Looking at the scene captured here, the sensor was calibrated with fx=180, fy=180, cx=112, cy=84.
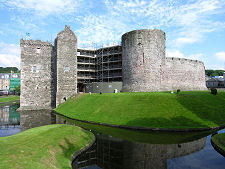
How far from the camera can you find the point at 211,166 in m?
13.3

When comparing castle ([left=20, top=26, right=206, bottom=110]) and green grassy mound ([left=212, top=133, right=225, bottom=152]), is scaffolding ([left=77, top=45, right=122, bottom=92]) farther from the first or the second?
green grassy mound ([left=212, top=133, right=225, bottom=152])

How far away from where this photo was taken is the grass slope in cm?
2309

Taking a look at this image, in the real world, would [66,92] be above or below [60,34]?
below

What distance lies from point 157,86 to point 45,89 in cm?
2841

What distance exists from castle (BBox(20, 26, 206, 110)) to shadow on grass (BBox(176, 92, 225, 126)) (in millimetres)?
11419

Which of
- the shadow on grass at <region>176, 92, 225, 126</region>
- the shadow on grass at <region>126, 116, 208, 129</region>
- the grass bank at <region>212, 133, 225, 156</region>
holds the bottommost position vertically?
the grass bank at <region>212, 133, 225, 156</region>

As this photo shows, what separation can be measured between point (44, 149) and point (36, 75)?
36.4m

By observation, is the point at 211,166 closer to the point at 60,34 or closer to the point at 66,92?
the point at 66,92

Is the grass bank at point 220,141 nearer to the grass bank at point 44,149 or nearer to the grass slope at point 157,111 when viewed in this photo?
the grass slope at point 157,111

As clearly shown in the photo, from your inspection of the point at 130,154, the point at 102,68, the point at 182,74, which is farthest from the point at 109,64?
the point at 130,154

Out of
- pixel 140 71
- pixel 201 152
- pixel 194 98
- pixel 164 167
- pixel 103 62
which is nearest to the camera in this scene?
pixel 164 167

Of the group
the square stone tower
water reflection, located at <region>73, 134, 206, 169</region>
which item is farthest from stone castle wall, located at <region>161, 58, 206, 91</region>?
water reflection, located at <region>73, 134, 206, 169</region>

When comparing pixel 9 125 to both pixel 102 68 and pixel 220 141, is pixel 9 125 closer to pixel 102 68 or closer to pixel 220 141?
pixel 220 141

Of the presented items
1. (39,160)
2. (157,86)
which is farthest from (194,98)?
(39,160)
